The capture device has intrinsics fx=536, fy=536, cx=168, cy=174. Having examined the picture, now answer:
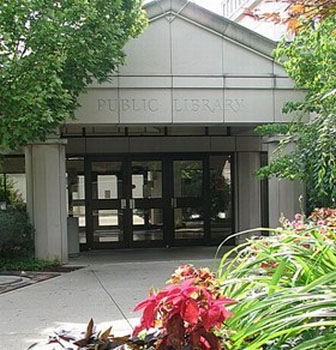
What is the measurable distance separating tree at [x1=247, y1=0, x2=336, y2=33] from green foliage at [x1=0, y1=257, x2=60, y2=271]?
24.9 ft

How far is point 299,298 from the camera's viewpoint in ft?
7.09

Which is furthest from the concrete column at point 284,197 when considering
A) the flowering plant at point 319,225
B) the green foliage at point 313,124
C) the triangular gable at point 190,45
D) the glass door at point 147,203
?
the flowering plant at point 319,225

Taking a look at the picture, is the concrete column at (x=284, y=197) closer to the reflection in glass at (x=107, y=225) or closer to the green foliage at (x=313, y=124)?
the green foliage at (x=313, y=124)

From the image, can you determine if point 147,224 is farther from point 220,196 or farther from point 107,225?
point 220,196

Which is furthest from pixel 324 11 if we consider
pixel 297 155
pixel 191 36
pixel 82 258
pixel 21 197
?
pixel 21 197

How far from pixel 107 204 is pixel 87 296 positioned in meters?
5.59

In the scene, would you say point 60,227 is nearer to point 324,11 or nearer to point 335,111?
point 335,111

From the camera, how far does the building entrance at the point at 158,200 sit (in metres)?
13.2

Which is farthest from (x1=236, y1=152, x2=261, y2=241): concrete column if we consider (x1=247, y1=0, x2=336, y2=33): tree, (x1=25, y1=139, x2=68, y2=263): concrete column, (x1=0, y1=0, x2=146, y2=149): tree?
(x1=247, y1=0, x2=336, y2=33): tree

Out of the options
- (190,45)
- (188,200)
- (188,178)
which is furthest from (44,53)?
(188,200)

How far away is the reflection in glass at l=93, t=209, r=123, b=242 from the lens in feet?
43.1

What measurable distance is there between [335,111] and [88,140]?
9149 millimetres

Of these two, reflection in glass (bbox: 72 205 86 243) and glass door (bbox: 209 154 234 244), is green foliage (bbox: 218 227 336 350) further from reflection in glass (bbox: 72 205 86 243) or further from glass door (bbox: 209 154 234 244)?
glass door (bbox: 209 154 234 244)

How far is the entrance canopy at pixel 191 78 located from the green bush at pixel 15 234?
7.46 feet
